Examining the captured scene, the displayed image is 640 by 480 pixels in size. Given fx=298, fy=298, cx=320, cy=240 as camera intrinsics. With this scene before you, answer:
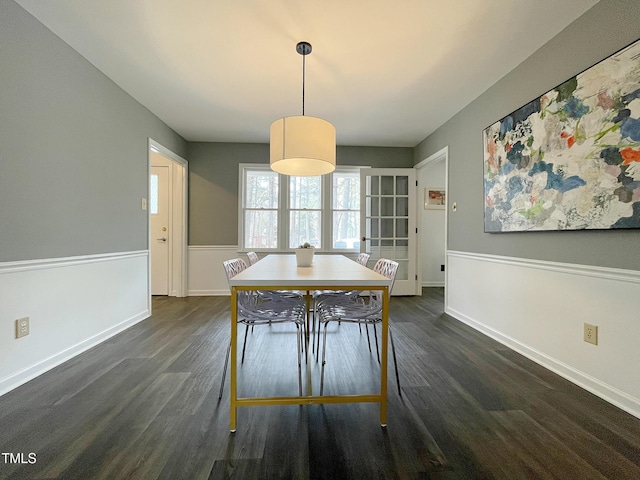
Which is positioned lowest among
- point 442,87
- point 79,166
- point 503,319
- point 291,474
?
point 291,474

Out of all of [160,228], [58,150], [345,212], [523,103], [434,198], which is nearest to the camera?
[58,150]

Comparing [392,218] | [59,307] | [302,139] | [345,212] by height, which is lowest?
[59,307]

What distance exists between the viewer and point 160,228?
459 centimetres

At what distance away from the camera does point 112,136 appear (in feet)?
9.22

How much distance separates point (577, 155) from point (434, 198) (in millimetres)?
3745

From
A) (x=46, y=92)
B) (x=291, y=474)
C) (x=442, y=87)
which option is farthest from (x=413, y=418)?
(x=46, y=92)

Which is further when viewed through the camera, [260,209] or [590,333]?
[260,209]

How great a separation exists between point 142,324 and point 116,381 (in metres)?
1.37

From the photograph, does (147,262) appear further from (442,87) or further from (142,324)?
(442,87)

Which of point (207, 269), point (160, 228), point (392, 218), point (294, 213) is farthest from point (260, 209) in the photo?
point (392, 218)

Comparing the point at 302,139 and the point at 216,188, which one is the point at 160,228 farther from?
the point at 302,139

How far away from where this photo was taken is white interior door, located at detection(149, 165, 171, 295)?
14.9 ft

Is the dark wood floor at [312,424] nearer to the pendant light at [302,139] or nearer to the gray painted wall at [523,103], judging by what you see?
the gray painted wall at [523,103]

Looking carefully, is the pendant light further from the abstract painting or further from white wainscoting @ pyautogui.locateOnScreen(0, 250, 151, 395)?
white wainscoting @ pyautogui.locateOnScreen(0, 250, 151, 395)
